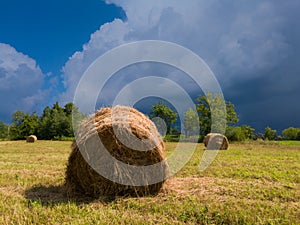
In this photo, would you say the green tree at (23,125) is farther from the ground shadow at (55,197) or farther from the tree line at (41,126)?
the ground shadow at (55,197)

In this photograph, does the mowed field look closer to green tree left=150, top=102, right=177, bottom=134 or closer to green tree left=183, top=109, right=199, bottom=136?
green tree left=183, top=109, right=199, bottom=136

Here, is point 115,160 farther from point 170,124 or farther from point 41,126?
point 41,126

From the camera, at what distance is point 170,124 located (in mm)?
50594

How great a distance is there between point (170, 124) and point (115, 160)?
1789 inches

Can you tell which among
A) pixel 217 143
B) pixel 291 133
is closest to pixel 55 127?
pixel 217 143

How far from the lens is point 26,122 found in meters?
59.2

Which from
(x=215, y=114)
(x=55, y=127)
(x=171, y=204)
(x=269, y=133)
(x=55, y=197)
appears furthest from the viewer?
(x=269, y=133)

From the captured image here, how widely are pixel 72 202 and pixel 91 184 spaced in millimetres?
594

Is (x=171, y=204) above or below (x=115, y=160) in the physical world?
below

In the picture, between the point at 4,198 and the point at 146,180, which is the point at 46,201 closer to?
the point at 4,198

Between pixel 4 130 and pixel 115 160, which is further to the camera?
pixel 4 130

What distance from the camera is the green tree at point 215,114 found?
43.9 metres

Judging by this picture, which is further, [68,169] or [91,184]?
[68,169]

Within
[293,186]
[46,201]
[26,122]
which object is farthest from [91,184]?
[26,122]
